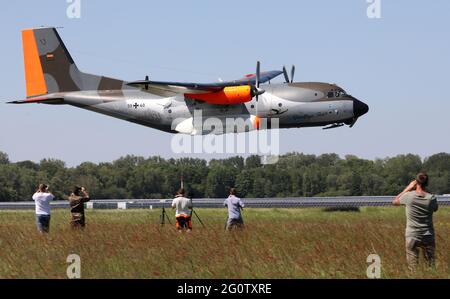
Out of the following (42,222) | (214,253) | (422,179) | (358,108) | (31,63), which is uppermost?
(31,63)

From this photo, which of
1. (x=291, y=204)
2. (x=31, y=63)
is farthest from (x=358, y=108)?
(x=31, y=63)

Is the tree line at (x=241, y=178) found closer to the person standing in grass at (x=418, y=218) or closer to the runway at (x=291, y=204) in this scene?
the runway at (x=291, y=204)

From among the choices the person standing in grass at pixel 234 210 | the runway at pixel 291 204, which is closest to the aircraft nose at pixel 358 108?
the runway at pixel 291 204

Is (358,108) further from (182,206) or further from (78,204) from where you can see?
(78,204)

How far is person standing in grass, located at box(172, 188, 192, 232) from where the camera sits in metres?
24.2

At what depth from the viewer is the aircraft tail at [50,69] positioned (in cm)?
4609

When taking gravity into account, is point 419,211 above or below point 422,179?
below

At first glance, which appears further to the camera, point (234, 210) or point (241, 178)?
point (241, 178)

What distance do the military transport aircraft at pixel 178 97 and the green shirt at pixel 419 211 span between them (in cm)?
2547

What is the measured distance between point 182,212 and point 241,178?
51.7m

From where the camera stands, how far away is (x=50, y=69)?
47.2 m

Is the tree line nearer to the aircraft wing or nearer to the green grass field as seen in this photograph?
the aircraft wing

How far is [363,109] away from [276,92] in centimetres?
474
